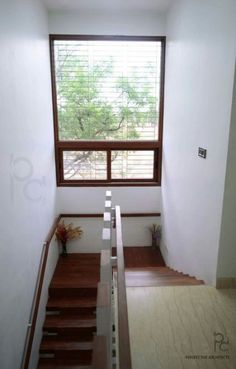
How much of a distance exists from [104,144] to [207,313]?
3138 mm

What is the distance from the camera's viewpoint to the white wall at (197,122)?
2.21 m

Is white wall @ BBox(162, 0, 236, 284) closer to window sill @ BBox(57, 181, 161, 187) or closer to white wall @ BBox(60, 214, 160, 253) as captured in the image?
window sill @ BBox(57, 181, 161, 187)

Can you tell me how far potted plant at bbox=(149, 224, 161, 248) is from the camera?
4.88 m

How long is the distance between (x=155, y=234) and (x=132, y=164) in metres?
1.31

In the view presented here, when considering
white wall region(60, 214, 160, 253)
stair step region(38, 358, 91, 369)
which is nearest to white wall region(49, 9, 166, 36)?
white wall region(60, 214, 160, 253)

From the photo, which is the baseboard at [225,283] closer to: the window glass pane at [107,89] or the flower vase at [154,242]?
the flower vase at [154,242]

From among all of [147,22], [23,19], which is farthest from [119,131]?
[23,19]

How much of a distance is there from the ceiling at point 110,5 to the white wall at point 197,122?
0.78 feet

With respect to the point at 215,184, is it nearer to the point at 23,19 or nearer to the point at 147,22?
the point at 23,19

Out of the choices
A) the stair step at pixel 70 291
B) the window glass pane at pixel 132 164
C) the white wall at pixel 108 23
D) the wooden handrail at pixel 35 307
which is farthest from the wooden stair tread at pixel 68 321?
the white wall at pixel 108 23

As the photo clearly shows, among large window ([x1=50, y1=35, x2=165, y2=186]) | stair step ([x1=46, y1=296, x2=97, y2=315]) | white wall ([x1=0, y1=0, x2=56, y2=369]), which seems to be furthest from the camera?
large window ([x1=50, y1=35, x2=165, y2=186])

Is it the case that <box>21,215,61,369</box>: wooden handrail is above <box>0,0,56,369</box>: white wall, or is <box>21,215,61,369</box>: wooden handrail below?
below

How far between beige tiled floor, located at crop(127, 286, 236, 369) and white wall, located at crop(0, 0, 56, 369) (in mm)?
1150

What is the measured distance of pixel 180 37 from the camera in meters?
3.36
